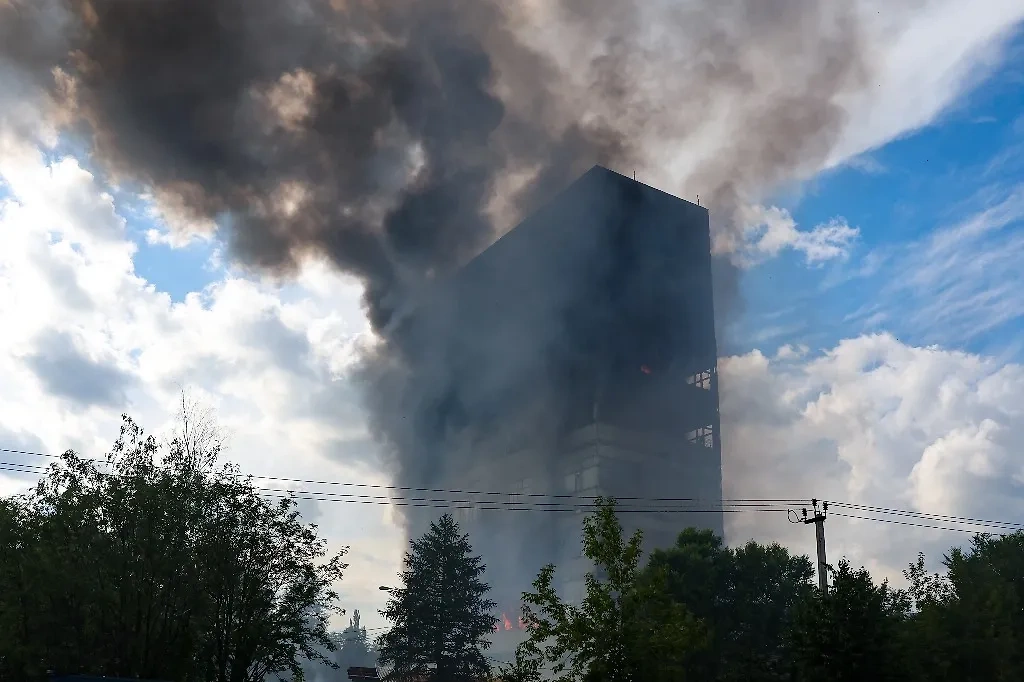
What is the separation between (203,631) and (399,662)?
1624 inches

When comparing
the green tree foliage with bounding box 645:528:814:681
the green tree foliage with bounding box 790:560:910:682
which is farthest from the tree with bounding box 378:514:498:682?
the green tree foliage with bounding box 790:560:910:682

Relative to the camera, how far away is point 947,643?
41.0 meters

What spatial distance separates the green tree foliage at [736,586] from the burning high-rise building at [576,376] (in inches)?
2631

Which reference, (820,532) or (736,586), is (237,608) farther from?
(736,586)

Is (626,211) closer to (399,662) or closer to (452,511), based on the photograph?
(452,511)

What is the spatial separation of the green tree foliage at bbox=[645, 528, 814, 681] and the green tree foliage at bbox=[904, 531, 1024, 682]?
11.6 meters

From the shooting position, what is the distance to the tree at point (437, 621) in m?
75.0

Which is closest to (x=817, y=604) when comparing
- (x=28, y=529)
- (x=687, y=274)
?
(x=28, y=529)

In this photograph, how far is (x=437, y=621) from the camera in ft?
251

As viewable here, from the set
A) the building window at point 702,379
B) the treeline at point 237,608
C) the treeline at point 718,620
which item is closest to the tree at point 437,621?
the treeline at point 718,620

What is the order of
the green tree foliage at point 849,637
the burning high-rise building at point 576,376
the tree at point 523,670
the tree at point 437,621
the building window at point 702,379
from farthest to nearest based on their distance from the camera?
the building window at point 702,379, the burning high-rise building at point 576,376, the tree at point 437,621, the green tree foliage at point 849,637, the tree at point 523,670

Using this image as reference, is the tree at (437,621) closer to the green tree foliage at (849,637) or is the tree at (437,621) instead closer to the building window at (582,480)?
the green tree foliage at (849,637)

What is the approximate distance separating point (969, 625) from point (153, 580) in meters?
38.7

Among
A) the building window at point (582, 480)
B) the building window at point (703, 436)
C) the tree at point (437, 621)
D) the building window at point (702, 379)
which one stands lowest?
the tree at point (437, 621)
